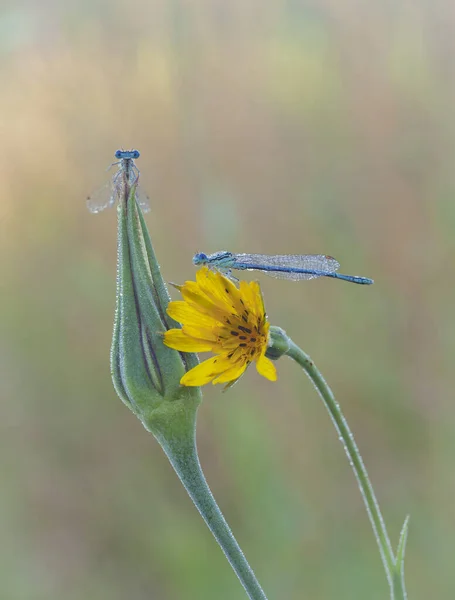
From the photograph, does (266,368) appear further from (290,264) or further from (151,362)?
(290,264)

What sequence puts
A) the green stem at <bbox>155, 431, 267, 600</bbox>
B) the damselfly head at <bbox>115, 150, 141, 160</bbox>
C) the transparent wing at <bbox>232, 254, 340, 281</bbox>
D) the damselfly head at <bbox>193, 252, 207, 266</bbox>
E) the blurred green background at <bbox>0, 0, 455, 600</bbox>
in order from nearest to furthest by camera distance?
the green stem at <bbox>155, 431, 267, 600</bbox> → the damselfly head at <bbox>115, 150, 141, 160</bbox> → the damselfly head at <bbox>193, 252, 207, 266</bbox> → the transparent wing at <bbox>232, 254, 340, 281</bbox> → the blurred green background at <bbox>0, 0, 455, 600</bbox>

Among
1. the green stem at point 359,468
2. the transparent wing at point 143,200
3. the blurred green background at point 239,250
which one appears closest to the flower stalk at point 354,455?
the green stem at point 359,468

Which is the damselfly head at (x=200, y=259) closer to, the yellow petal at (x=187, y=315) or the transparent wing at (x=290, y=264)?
the transparent wing at (x=290, y=264)

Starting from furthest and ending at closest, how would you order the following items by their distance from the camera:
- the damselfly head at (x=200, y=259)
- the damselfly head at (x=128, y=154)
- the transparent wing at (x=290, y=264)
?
the transparent wing at (x=290, y=264) → the damselfly head at (x=200, y=259) → the damselfly head at (x=128, y=154)

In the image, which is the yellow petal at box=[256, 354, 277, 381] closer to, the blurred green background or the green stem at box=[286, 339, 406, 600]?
the green stem at box=[286, 339, 406, 600]

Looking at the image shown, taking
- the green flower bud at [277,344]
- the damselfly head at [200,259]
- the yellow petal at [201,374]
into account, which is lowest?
the yellow petal at [201,374]

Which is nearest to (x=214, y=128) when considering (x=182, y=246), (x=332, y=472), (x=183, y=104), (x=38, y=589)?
(x=183, y=104)

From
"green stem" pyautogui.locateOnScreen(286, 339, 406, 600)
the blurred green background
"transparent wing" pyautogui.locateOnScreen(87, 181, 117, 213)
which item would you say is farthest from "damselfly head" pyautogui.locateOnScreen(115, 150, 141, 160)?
the blurred green background

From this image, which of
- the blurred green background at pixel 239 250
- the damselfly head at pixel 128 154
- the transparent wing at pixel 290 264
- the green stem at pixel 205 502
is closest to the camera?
the green stem at pixel 205 502
